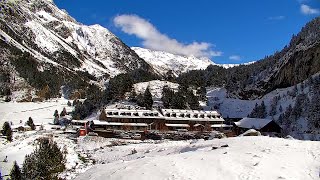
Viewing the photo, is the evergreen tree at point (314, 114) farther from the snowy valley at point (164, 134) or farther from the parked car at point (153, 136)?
the parked car at point (153, 136)

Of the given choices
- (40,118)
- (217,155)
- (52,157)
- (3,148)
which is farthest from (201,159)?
(40,118)

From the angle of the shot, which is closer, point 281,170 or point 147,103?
point 281,170

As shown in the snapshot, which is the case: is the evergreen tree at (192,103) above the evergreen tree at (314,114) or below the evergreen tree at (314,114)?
above

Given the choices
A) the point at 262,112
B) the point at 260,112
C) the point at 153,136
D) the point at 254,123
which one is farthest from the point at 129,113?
the point at 262,112

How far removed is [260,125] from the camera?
362 feet

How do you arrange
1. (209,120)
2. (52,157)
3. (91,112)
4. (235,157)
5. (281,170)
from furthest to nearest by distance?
(91,112)
(209,120)
(52,157)
(235,157)
(281,170)

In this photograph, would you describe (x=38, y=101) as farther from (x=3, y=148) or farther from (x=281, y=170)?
(x=281, y=170)

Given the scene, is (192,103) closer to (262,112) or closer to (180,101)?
(180,101)

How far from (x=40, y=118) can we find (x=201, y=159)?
127m

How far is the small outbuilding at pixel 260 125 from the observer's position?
10819 cm

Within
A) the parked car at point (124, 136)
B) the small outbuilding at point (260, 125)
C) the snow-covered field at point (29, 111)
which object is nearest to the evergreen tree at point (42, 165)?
the parked car at point (124, 136)

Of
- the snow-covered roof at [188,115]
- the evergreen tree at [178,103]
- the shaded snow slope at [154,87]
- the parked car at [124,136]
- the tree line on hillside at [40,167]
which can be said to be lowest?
the tree line on hillside at [40,167]

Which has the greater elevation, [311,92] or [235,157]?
[311,92]

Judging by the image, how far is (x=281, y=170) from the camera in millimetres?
29219
